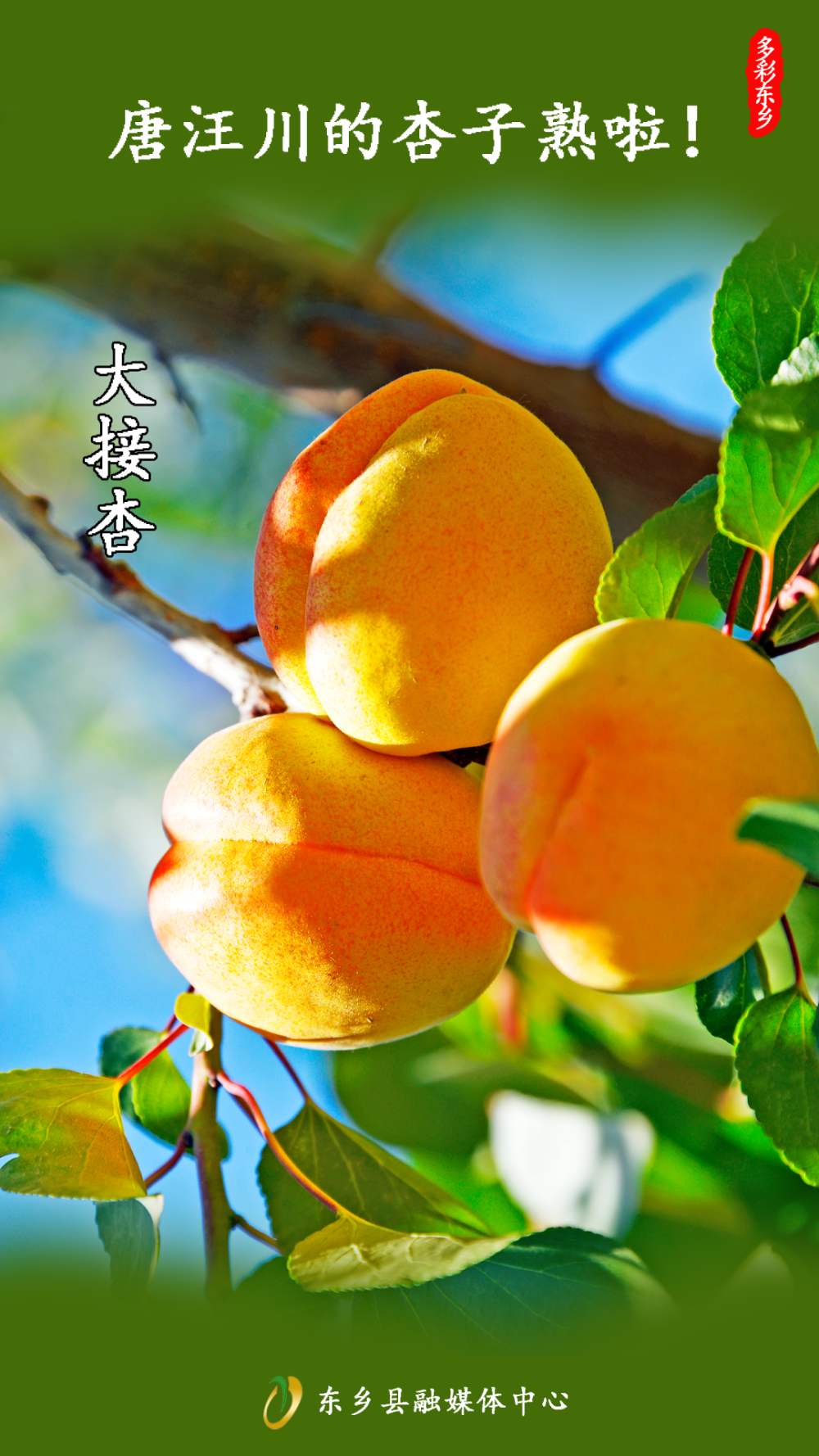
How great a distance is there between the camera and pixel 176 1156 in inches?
28.6

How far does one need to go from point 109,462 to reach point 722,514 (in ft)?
2.39

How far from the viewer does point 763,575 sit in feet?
1.55

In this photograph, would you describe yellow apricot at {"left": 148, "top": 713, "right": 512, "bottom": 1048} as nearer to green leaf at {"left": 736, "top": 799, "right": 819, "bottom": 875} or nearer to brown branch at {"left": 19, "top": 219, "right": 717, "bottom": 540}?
green leaf at {"left": 736, "top": 799, "right": 819, "bottom": 875}

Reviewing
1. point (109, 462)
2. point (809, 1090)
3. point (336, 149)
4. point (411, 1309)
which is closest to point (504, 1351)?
point (411, 1309)

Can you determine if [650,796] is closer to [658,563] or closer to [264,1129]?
[658,563]

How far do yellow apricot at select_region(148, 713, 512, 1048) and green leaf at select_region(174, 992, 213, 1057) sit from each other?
2.7 inches

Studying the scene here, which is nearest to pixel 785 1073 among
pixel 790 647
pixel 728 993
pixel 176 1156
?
pixel 728 993

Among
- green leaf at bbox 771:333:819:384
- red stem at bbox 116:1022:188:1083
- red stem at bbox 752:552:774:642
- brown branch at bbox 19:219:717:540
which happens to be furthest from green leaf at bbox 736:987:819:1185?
brown branch at bbox 19:219:717:540

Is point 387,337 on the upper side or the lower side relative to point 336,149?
lower

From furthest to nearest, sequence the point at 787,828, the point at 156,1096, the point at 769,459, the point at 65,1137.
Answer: the point at 156,1096
the point at 65,1137
the point at 769,459
the point at 787,828

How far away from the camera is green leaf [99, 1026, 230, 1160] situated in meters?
0.81

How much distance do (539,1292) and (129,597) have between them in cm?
58

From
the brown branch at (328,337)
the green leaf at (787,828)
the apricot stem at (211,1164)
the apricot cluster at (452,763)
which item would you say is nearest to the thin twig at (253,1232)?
the apricot stem at (211,1164)

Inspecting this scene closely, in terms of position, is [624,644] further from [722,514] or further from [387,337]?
[387,337]
